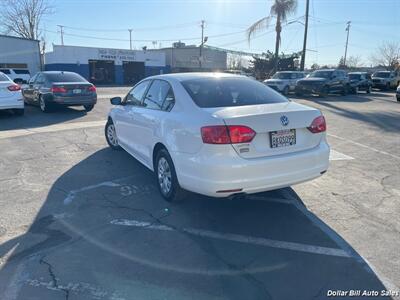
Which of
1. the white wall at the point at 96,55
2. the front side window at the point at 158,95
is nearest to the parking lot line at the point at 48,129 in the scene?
the front side window at the point at 158,95

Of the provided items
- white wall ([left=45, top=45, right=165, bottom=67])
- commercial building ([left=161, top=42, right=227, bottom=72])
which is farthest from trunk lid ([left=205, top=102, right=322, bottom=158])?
commercial building ([left=161, top=42, right=227, bottom=72])

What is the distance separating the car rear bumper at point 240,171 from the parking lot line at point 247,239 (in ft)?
1.46

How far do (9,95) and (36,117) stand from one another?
112 centimetres

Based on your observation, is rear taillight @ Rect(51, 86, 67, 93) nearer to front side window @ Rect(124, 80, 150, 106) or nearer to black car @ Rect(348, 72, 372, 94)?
front side window @ Rect(124, 80, 150, 106)

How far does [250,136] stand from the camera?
145 inches

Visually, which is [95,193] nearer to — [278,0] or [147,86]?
[147,86]

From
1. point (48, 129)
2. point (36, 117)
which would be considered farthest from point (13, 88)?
point (48, 129)

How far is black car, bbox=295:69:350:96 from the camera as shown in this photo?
22125mm

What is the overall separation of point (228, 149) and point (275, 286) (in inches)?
55.4

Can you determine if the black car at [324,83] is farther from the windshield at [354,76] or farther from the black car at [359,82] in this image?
the windshield at [354,76]

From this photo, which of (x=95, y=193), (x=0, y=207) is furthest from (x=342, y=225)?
(x=0, y=207)

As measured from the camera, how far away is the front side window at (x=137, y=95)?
562 cm

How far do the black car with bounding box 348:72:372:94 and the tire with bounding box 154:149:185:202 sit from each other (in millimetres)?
25351

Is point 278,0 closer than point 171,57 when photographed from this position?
Yes
